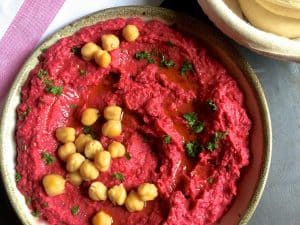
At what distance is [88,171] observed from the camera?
158 cm

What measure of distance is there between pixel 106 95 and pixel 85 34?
0.19m

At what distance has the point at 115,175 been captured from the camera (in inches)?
63.6

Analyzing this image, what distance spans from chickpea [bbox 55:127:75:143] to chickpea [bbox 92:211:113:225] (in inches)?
9.0

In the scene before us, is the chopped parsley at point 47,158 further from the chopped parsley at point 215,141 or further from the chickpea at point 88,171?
the chopped parsley at point 215,141

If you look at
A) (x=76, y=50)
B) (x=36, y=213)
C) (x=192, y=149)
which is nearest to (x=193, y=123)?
(x=192, y=149)

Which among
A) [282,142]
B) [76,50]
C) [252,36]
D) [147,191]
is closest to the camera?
[252,36]

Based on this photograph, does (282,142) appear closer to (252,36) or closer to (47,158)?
(252,36)

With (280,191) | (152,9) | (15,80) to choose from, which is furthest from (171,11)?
(280,191)

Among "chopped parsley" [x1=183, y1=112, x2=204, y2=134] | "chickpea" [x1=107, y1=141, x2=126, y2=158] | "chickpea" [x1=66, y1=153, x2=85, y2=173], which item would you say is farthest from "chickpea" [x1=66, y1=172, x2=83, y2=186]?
"chopped parsley" [x1=183, y1=112, x2=204, y2=134]

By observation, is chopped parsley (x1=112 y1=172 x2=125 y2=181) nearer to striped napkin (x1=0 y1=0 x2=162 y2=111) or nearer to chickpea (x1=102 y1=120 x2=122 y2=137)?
chickpea (x1=102 y1=120 x2=122 y2=137)

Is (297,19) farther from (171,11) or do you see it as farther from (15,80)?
(15,80)

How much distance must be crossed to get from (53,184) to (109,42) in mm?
433

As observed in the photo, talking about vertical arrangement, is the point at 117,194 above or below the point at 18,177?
above

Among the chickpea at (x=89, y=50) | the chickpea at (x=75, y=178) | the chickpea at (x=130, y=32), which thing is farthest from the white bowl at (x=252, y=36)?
the chickpea at (x=75, y=178)
